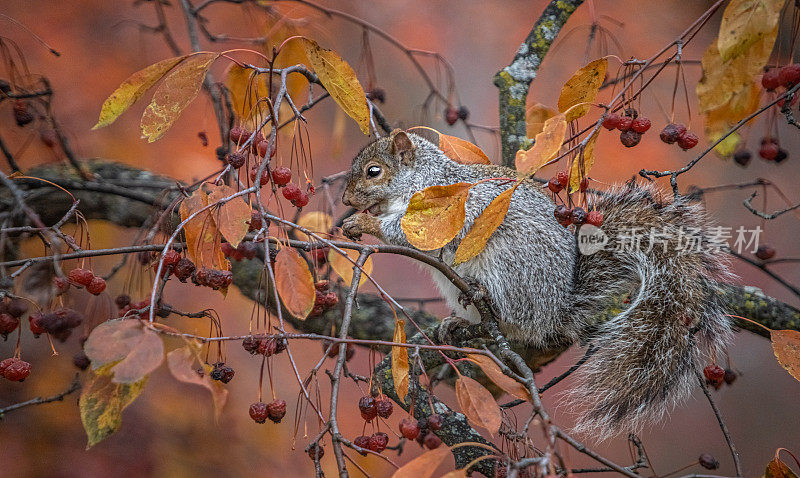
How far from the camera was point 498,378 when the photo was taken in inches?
51.7

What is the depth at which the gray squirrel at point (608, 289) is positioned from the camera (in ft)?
7.51

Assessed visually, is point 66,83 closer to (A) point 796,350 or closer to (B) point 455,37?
(B) point 455,37

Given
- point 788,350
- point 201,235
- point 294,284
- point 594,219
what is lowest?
point 788,350

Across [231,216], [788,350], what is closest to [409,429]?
[231,216]

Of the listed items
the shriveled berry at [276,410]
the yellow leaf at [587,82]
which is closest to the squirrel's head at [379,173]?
the yellow leaf at [587,82]

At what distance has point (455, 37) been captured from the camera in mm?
4758

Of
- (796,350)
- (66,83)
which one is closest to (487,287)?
(796,350)

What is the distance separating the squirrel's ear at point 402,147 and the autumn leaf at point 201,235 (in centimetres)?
128

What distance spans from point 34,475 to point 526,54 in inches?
121

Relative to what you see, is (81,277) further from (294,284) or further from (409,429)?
(409,429)

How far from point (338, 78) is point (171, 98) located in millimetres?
412

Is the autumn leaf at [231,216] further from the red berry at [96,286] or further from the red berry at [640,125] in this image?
the red berry at [640,125]

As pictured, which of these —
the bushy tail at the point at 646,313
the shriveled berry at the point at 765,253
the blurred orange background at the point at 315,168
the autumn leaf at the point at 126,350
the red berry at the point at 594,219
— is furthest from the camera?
the blurred orange background at the point at 315,168

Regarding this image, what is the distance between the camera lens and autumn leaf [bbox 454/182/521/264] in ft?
4.88
